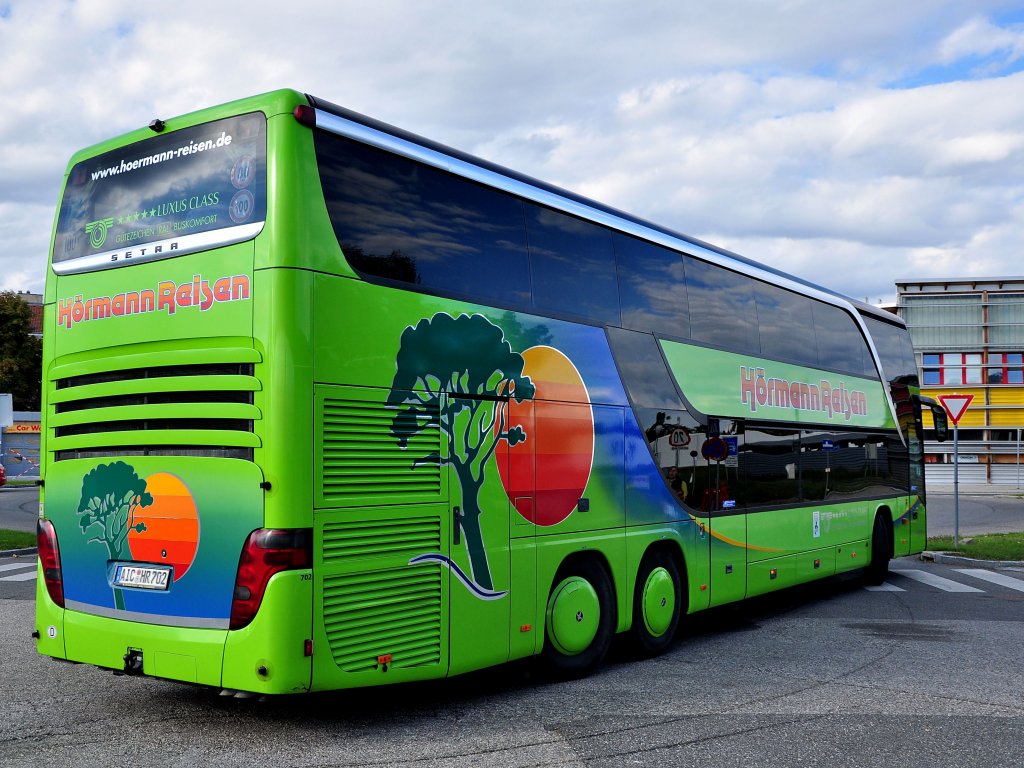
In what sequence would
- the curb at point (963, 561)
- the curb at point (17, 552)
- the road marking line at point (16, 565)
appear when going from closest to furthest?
the road marking line at point (16, 565) < the curb at point (17, 552) < the curb at point (963, 561)

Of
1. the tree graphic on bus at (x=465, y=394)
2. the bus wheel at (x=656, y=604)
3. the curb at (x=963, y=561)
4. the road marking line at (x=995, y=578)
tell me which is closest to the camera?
the tree graphic on bus at (x=465, y=394)

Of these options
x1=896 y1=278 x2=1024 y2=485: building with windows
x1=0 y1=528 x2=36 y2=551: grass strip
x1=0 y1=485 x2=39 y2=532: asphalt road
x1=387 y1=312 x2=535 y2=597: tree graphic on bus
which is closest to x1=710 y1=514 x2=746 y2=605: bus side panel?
x1=387 y1=312 x2=535 y2=597: tree graphic on bus

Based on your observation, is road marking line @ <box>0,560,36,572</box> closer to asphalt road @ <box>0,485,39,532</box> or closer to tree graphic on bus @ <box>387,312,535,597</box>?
asphalt road @ <box>0,485,39,532</box>

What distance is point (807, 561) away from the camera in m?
13.1

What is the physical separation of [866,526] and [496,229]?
9.62 metres

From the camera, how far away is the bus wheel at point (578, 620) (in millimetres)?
8234

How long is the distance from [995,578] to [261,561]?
1366 centimetres

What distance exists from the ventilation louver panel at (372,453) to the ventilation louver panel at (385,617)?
491mm

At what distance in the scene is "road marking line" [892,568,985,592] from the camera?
1489 centimetres

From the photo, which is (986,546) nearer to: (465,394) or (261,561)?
(465,394)

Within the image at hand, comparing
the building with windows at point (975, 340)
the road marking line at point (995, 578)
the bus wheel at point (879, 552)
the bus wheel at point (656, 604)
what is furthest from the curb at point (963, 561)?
the building with windows at point (975, 340)

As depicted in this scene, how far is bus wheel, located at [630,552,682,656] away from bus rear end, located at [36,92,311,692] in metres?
4.20

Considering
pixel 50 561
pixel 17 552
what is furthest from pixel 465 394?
pixel 17 552

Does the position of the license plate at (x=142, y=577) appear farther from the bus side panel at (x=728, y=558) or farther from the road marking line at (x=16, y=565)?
the road marking line at (x=16, y=565)
